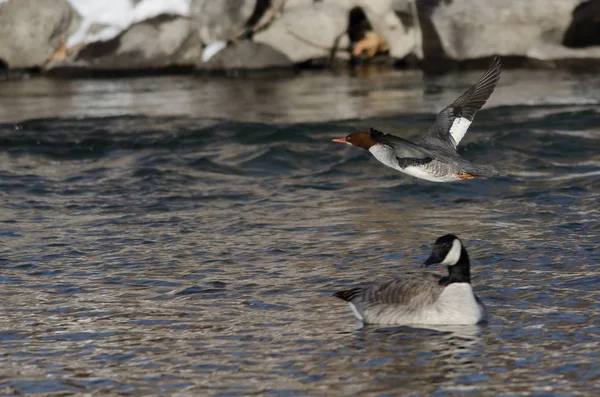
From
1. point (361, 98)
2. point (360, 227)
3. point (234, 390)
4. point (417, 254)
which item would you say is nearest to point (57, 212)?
point (360, 227)

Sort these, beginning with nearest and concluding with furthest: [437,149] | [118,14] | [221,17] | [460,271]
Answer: [460,271] < [437,149] < [221,17] < [118,14]

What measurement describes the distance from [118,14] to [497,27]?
935cm

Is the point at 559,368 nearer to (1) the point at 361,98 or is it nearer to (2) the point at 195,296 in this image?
(2) the point at 195,296

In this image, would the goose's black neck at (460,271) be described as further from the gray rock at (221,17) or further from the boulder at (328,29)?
the gray rock at (221,17)

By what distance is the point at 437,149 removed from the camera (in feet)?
36.8

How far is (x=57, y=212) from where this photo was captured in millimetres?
14125

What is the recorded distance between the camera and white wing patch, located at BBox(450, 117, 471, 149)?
39.7 feet

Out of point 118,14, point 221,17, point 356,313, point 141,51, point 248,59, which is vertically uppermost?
point 118,14

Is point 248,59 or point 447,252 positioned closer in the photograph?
point 447,252

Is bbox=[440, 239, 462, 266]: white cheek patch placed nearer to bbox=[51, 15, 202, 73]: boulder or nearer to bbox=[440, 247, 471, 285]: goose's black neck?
bbox=[440, 247, 471, 285]: goose's black neck

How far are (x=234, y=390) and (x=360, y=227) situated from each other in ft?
18.0

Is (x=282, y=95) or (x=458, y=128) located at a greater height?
(x=458, y=128)

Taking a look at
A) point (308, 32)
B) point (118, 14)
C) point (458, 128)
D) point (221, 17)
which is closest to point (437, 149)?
point (458, 128)

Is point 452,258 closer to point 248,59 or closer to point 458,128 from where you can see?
point 458,128
